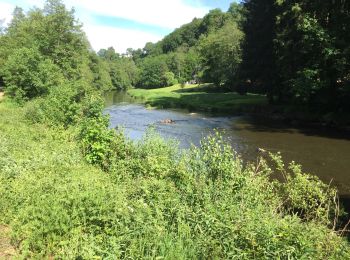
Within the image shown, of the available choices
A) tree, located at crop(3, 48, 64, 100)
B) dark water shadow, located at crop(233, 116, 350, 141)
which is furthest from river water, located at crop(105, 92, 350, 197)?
tree, located at crop(3, 48, 64, 100)

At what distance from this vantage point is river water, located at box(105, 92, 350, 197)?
63.3 ft

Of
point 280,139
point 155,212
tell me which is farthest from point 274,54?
point 155,212

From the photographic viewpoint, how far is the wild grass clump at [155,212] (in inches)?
267

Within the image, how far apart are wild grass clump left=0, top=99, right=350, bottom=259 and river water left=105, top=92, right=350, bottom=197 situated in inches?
153

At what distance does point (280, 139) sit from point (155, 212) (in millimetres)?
21716

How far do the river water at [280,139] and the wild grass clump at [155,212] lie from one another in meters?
3.90

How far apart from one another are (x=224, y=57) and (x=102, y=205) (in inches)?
2642

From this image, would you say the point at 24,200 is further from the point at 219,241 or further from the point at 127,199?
the point at 219,241

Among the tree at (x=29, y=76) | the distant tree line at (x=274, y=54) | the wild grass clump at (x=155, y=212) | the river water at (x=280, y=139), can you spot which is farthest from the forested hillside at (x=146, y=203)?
the distant tree line at (x=274, y=54)

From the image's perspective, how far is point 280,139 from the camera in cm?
2803

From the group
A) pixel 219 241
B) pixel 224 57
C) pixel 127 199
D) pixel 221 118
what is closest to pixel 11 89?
pixel 221 118

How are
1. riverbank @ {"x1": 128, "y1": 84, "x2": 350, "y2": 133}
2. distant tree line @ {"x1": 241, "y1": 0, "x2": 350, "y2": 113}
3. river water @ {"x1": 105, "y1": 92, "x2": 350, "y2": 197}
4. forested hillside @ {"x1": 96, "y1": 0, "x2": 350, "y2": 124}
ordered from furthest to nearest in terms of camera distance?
riverbank @ {"x1": 128, "y1": 84, "x2": 350, "y2": 133}, forested hillside @ {"x1": 96, "y1": 0, "x2": 350, "y2": 124}, distant tree line @ {"x1": 241, "y1": 0, "x2": 350, "y2": 113}, river water @ {"x1": 105, "y1": 92, "x2": 350, "y2": 197}

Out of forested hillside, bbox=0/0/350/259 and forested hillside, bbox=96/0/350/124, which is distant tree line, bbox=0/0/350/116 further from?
forested hillside, bbox=0/0/350/259

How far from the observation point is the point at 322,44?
105ft
